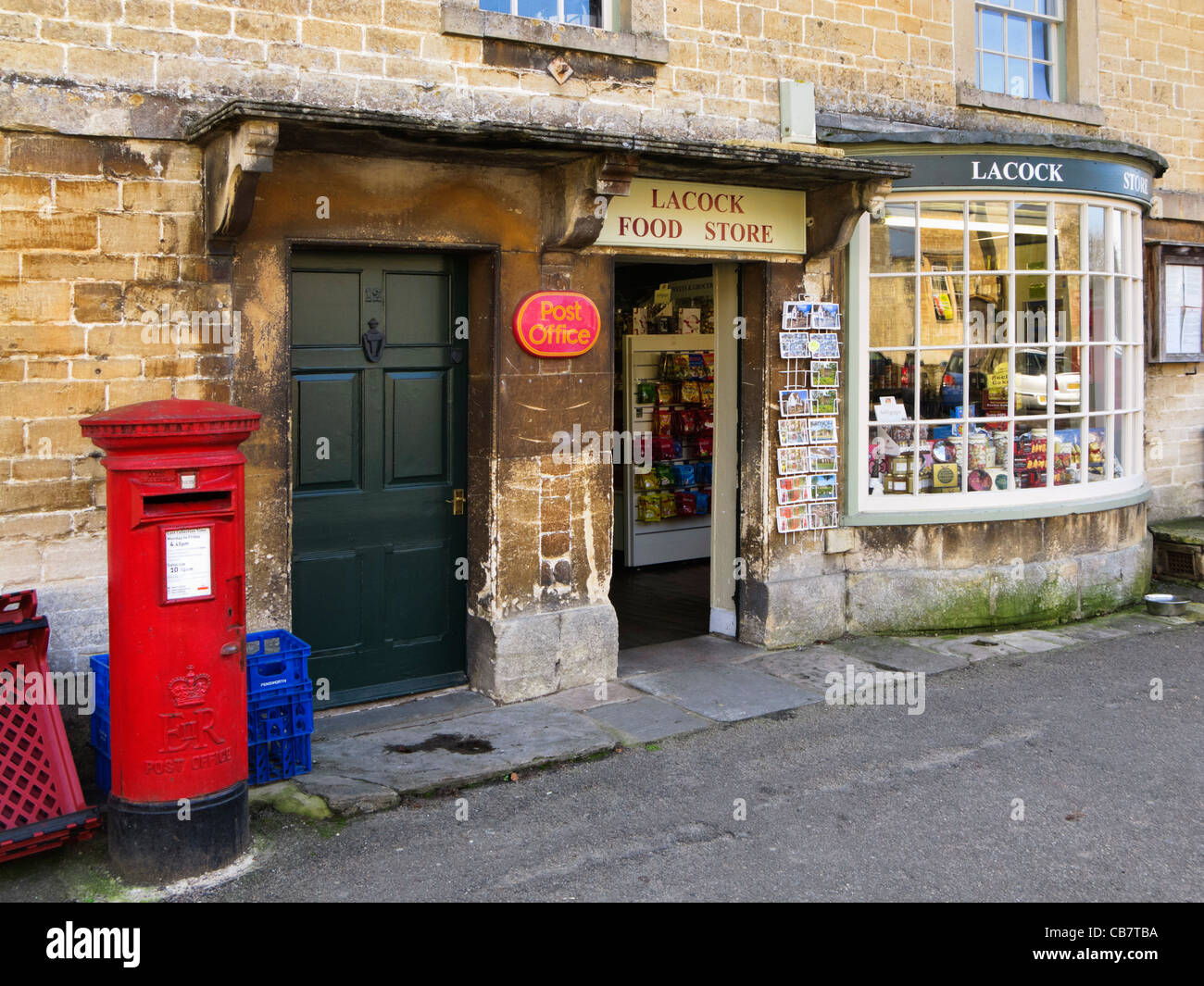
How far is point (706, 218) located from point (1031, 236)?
9.49 feet

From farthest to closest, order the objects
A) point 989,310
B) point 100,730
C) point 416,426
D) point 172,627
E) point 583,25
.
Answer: point 989,310
point 583,25
point 416,426
point 100,730
point 172,627

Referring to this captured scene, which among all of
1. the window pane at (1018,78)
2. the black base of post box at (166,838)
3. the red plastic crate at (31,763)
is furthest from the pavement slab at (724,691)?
the window pane at (1018,78)

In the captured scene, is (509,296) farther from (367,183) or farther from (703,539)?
(703,539)

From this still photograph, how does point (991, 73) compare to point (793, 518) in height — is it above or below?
above

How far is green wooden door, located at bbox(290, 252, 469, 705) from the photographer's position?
6.74 m

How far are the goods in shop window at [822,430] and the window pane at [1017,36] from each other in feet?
12.7

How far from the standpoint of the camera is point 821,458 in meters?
8.52

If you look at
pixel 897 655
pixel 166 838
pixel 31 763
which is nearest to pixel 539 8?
pixel 897 655

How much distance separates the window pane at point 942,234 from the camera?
28.7 feet

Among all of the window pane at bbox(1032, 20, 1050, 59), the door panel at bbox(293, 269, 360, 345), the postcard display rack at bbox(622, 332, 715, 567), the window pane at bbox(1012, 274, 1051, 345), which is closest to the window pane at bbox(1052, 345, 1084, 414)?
the window pane at bbox(1012, 274, 1051, 345)

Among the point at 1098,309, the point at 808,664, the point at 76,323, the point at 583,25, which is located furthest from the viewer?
the point at 1098,309

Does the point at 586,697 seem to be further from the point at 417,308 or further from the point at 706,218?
the point at 706,218

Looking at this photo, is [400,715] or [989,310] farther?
[989,310]

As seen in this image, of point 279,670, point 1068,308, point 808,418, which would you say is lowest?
point 279,670
